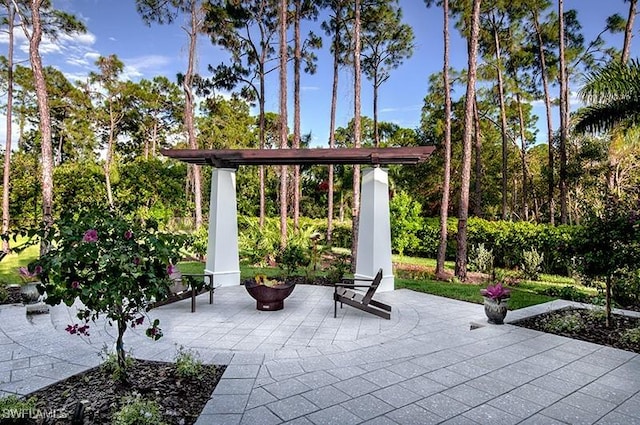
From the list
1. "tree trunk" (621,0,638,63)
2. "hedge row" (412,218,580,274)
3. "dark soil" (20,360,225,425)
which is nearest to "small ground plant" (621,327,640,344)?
"dark soil" (20,360,225,425)

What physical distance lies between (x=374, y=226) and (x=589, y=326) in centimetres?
378

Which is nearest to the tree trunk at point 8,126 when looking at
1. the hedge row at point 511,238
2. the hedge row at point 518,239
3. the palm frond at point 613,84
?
the hedge row at point 511,238

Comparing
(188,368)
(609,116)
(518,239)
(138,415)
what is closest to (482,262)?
(518,239)

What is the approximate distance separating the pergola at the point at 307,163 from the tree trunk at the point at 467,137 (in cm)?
260

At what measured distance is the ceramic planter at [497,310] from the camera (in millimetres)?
5324

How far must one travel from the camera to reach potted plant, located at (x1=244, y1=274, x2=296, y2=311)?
19.1 ft

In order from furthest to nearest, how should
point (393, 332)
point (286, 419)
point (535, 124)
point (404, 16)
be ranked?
point (535, 124) < point (404, 16) < point (393, 332) < point (286, 419)

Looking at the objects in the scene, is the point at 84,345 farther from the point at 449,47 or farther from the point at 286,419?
the point at 449,47

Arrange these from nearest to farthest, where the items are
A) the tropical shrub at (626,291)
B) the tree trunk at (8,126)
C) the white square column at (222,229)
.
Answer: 1. the tropical shrub at (626,291)
2. the white square column at (222,229)
3. the tree trunk at (8,126)

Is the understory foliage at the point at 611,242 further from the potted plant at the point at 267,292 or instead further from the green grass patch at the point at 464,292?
the potted plant at the point at 267,292

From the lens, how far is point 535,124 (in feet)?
77.5

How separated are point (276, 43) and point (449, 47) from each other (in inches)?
366

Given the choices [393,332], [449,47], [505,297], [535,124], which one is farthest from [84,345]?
[535,124]

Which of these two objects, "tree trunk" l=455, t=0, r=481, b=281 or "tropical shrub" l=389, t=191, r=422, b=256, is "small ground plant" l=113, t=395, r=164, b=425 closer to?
"tree trunk" l=455, t=0, r=481, b=281
